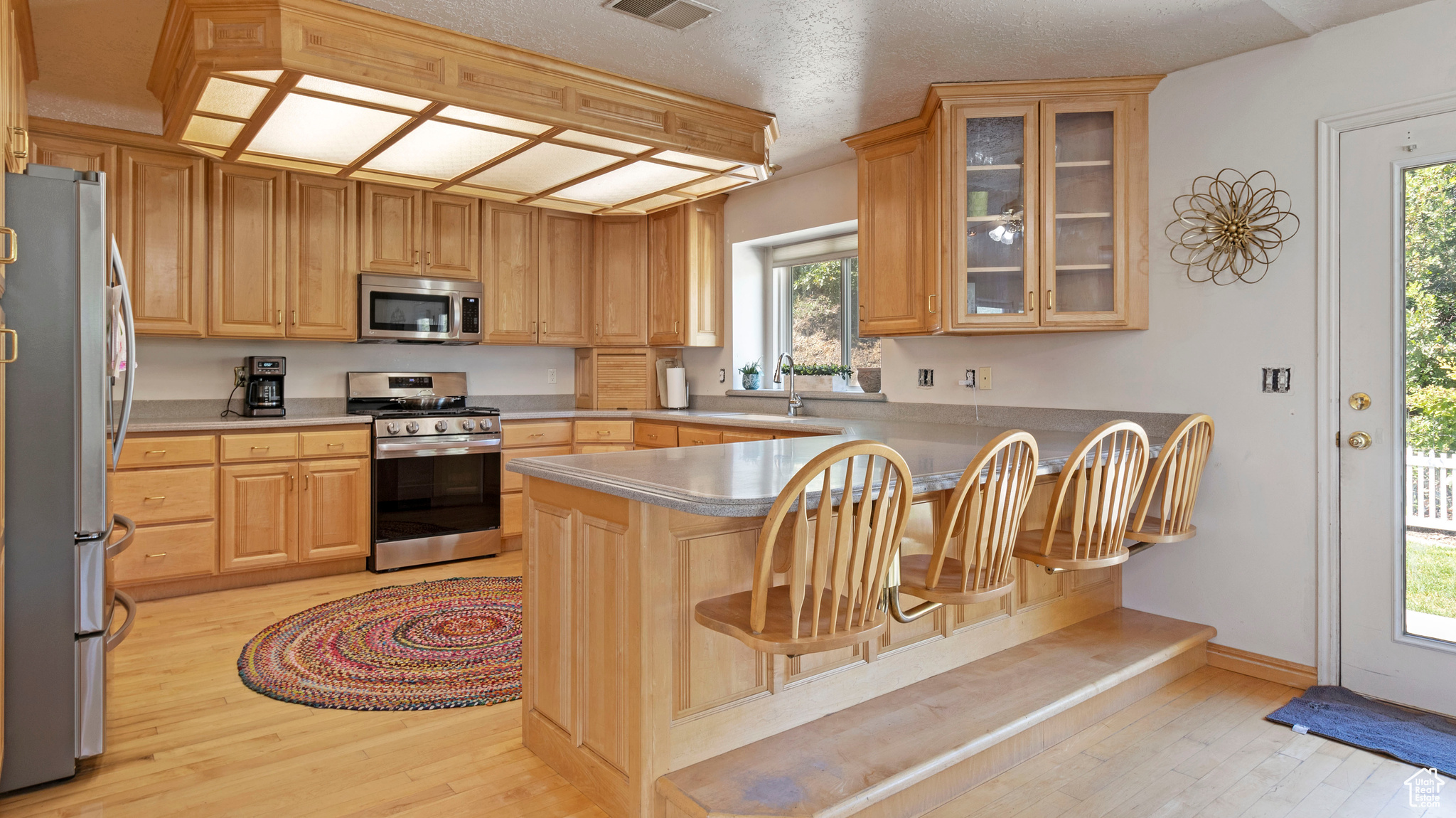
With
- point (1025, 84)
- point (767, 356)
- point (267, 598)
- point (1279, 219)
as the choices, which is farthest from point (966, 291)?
point (267, 598)

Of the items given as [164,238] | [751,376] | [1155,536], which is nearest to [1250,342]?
[1155,536]

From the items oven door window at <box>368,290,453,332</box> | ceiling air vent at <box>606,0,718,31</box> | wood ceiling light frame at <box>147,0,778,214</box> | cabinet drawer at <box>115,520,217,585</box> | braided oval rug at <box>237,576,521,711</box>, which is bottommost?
braided oval rug at <box>237,576,521,711</box>

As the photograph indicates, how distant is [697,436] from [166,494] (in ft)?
8.77

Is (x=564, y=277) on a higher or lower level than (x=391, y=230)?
lower

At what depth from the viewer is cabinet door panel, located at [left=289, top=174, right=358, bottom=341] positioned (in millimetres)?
4438

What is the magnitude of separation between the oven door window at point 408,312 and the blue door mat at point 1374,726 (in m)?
4.41

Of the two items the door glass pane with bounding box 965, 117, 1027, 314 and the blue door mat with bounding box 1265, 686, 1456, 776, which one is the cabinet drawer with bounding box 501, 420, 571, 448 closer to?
the door glass pane with bounding box 965, 117, 1027, 314

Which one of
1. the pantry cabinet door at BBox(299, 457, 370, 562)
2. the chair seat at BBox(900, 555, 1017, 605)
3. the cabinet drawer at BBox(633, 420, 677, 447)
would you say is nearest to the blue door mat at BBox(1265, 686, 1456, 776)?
the chair seat at BBox(900, 555, 1017, 605)

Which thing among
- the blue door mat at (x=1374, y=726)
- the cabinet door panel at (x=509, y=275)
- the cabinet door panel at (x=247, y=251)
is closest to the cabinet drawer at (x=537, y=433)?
the cabinet door panel at (x=509, y=275)

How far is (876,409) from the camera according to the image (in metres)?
4.46

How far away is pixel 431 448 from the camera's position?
4566 millimetres

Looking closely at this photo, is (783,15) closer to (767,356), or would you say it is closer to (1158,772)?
(1158,772)

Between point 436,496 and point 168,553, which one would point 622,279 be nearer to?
point 436,496

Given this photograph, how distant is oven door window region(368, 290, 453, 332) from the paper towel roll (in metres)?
1.49
